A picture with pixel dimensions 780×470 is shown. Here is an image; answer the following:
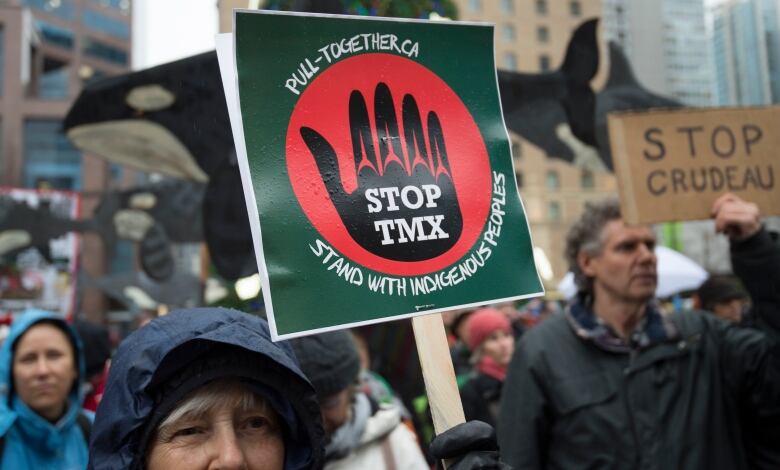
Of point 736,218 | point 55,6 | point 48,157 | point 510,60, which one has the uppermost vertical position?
point 55,6

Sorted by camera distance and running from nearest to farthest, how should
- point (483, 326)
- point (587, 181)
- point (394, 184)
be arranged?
1. point (394, 184)
2. point (483, 326)
3. point (587, 181)

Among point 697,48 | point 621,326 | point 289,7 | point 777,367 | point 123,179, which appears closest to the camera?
point 777,367

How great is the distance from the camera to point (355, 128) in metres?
1.50

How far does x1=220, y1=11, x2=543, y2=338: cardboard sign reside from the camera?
1376 millimetres

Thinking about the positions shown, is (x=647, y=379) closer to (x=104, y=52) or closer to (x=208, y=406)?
(x=208, y=406)

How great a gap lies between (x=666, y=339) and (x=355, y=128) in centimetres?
145

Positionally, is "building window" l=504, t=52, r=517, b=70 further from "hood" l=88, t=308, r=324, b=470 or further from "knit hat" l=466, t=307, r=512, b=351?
"hood" l=88, t=308, r=324, b=470

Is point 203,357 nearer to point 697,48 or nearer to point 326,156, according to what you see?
point 326,156

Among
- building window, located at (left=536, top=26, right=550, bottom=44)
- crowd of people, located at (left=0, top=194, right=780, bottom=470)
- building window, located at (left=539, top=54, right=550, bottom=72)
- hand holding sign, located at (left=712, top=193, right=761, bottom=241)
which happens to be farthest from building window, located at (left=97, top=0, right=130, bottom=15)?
hand holding sign, located at (left=712, top=193, right=761, bottom=241)

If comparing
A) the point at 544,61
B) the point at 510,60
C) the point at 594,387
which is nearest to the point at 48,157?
the point at 510,60

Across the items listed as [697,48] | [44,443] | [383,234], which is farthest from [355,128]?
[697,48]

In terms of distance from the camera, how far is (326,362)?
2334 mm

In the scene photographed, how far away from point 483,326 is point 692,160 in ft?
6.67

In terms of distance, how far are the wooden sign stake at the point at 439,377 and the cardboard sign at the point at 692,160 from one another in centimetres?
116
